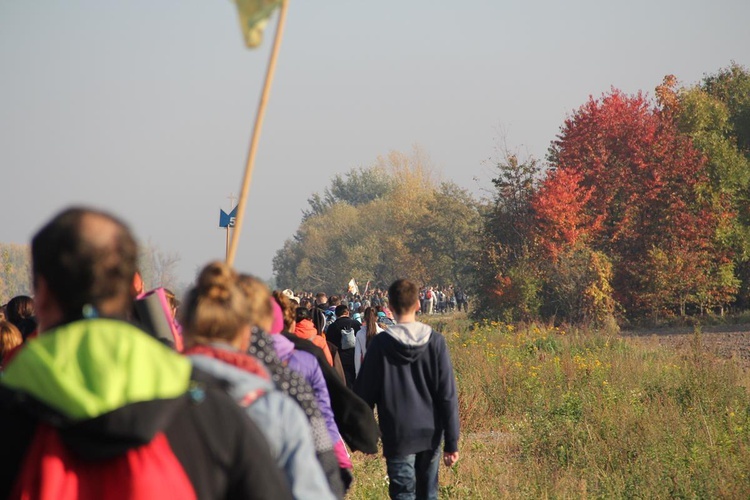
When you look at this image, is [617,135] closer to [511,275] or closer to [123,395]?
[511,275]

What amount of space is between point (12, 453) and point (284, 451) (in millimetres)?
872

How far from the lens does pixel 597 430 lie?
1075 centimetres


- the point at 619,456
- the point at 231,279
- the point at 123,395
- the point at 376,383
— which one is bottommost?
the point at 619,456

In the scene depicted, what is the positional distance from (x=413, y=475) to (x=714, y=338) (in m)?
16.6

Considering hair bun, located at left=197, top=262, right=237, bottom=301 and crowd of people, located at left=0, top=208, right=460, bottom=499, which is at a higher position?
hair bun, located at left=197, top=262, right=237, bottom=301

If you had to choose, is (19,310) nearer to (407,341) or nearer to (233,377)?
(407,341)

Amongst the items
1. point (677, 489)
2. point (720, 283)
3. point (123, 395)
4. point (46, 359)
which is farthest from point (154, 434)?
point (720, 283)

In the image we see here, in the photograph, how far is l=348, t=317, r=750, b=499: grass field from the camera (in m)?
8.65

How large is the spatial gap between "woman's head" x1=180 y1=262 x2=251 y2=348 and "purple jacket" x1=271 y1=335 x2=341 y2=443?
207 cm

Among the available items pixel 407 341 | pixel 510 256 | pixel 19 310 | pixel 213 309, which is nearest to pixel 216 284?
pixel 213 309

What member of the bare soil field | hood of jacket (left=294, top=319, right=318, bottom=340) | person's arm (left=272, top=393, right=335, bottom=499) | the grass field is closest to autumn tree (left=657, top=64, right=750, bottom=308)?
the bare soil field

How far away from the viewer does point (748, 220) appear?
126 feet

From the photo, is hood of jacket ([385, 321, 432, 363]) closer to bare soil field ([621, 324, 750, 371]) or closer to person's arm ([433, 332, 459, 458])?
person's arm ([433, 332, 459, 458])

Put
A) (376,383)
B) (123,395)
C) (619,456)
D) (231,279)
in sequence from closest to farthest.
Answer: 1. (123,395)
2. (231,279)
3. (376,383)
4. (619,456)
